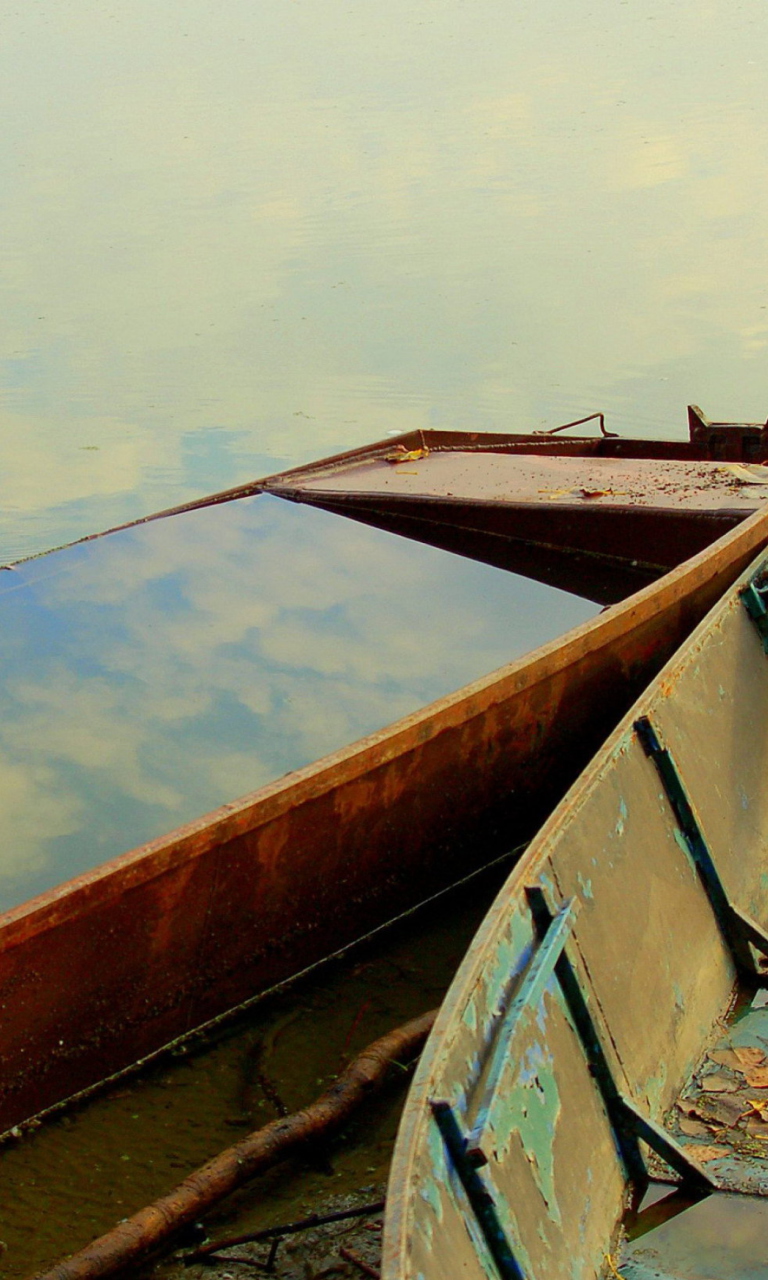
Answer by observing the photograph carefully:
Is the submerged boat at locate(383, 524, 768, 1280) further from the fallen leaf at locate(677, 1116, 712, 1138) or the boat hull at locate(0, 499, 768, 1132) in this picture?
the boat hull at locate(0, 499, 768, 1132)

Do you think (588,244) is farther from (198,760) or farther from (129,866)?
(129,866)

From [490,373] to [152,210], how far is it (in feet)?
21.1

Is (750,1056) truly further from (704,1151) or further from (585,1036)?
(585,1036)

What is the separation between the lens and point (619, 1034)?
11.3 feet

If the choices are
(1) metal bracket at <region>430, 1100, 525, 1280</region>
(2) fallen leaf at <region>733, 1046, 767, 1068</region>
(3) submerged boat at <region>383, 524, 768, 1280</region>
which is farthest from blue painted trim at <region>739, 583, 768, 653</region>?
(1) metal bracket at <region>430, 1100, 525, 1280</region>

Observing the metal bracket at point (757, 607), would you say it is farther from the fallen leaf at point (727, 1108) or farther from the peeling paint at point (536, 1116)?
the peeling paint at point (536, 1116)

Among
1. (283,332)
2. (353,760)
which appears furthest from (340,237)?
(353,760)

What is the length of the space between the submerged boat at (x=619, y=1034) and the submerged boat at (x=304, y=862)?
0.63 metres

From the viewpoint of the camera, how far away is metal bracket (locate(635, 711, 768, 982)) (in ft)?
13.7

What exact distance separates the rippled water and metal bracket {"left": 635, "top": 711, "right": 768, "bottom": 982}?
693cm

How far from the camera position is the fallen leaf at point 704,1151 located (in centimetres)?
347

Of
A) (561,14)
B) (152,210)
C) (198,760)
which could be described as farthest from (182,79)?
(198,760)

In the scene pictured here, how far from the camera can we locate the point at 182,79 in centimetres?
2244

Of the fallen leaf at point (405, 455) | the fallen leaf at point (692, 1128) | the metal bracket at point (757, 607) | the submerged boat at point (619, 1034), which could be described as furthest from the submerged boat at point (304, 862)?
the fallen leaf at point (405, 455)
